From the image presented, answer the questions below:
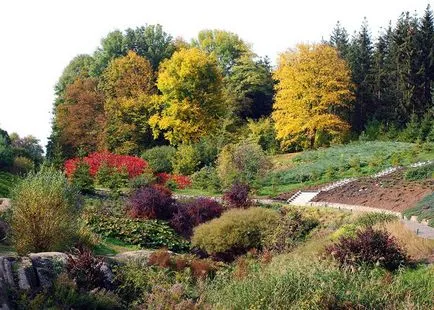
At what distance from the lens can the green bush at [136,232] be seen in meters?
17.1

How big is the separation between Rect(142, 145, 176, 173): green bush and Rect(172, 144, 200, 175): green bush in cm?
64

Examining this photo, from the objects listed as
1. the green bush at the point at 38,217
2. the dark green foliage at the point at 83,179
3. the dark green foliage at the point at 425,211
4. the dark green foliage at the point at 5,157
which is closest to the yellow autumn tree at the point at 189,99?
the dark green foliage at the point at 5,157

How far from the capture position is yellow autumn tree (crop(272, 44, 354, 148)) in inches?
1597

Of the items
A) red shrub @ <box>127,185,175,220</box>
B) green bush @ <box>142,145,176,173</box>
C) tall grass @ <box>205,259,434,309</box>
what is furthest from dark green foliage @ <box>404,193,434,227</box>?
green bush @ <box>142,145,176,173</box>

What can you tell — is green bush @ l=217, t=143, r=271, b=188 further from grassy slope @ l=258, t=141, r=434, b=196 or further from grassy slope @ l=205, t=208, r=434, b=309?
grassy slope @ l=205, t=208, r=434, b=309

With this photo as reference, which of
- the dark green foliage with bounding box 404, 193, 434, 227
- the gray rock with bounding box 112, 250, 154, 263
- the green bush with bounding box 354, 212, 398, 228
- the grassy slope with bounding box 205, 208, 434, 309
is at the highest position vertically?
the gray rock with bounding box 112, 250, 154, 263

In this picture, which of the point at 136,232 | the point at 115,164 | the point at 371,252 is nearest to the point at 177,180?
the point at 115,164

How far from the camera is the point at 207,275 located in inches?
477

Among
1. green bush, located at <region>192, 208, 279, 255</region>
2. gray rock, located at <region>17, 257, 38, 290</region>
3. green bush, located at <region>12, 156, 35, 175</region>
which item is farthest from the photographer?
green bush, located at <region>12, 156, 35, 175</region>

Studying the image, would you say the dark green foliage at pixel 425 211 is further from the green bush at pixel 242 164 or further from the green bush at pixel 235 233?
the green bush at pixel 242 164

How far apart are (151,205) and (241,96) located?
29.3m

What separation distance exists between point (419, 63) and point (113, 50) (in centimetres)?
2278

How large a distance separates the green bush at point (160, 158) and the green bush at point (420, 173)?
609 inches

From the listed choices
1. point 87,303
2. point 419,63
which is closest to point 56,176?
point 87,303
